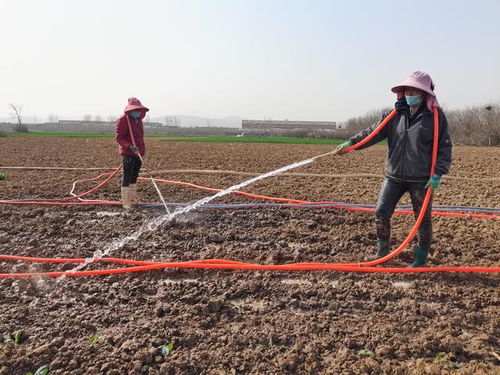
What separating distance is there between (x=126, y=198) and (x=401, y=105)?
4.56m

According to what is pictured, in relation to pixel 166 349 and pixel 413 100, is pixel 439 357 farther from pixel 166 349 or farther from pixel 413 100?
pixel 413 100

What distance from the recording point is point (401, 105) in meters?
3.86

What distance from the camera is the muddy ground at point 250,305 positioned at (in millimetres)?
2586

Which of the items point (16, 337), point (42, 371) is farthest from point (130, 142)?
point (42, 371)

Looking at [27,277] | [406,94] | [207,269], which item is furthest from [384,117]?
[27,277]

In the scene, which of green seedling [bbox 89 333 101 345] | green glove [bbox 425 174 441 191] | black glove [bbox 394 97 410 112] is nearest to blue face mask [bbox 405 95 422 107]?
black glove [bbox 394 97 410 112]

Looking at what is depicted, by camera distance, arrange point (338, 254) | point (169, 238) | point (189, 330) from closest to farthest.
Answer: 1. point (189, 330)
2. point (338, 254)
3. point (169, 238)

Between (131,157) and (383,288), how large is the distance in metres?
4.44

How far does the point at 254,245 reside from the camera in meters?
4.78

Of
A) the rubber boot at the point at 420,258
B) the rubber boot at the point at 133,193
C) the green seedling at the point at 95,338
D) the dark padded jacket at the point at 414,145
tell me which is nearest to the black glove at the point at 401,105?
the dark padded jacket at the point at 414,145

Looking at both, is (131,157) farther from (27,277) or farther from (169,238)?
(27,277)

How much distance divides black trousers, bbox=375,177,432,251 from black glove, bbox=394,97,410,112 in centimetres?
71

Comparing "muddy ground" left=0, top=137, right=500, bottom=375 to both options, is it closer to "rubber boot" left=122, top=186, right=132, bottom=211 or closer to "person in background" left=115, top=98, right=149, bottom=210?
"rubber boot" left=122, top=186, right=132, bottom=211

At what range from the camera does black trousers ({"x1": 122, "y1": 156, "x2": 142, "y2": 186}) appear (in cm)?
636
